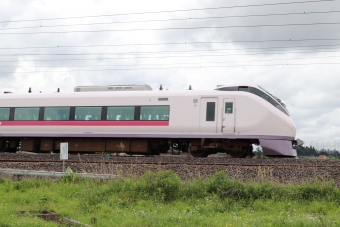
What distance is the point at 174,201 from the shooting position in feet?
31.1

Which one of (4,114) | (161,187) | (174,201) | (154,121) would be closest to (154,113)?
(154,121)

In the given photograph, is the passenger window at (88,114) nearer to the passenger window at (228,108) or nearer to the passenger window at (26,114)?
the passenger window at (26,114)

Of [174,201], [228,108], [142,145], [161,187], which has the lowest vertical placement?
[174,201]

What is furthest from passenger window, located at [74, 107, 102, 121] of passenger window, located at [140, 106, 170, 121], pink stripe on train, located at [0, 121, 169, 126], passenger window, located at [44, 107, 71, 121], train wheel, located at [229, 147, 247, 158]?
train wheel, located at [229, 147, 247, 158]

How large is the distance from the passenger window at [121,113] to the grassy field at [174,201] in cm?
913

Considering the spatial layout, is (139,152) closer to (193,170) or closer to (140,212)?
(193,170)

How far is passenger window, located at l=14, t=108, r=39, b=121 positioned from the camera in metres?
21.5

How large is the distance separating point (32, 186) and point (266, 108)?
10.3 metres

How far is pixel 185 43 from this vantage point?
19547 mm

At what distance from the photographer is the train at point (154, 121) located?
18.3m

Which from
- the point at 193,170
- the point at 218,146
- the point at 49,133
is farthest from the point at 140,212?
the point at 49,133

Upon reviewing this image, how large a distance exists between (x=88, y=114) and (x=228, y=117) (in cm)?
643

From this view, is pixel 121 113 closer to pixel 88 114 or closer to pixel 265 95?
pixel 88 114

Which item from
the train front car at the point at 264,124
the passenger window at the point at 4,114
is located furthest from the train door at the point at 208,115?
the passenger window at the point at 4,114
